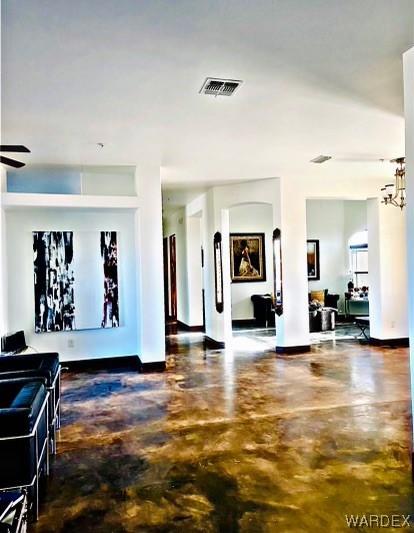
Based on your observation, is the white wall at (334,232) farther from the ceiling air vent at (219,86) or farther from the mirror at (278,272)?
the ceiling air vent at (219,86)

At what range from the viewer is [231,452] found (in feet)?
11.2

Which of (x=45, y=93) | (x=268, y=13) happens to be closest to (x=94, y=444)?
(x=45, y=93)

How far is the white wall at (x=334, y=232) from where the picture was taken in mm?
11688

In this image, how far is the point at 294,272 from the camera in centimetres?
742

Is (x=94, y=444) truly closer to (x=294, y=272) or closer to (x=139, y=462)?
(x=139, y=462)

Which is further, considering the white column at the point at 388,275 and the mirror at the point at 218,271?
the mirror at the point at 218,271

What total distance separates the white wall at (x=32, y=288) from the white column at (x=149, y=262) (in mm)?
345

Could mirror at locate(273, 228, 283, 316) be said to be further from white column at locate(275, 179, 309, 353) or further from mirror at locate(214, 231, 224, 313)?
mirror at locate(214, 231, 224, 313)

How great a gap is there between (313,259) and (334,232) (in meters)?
1.00

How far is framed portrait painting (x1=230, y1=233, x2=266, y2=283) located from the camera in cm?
1133

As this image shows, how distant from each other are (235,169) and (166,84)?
10.8 feet

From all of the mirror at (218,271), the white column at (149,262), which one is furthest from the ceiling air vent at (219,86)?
the mirror at (218,271)

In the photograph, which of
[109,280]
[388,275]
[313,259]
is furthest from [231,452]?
[313,259]

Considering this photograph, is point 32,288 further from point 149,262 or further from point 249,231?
point 249,231
